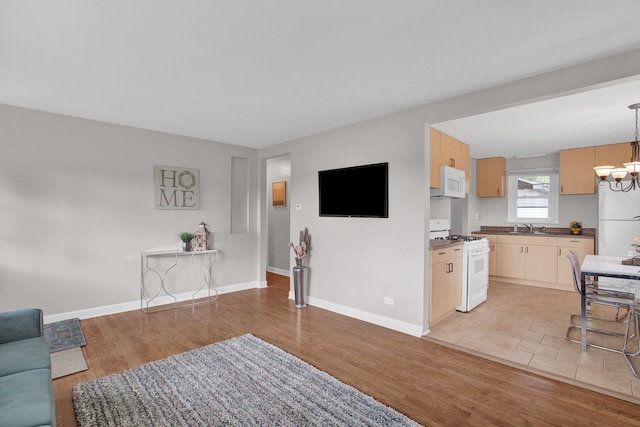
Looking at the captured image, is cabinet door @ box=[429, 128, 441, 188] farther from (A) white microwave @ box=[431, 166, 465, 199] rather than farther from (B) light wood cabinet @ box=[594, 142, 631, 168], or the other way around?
(B) light wood cabinet @ box=[594, 142, 631, 168]

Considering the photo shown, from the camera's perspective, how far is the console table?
422 centimetres

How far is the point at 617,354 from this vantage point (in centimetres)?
287

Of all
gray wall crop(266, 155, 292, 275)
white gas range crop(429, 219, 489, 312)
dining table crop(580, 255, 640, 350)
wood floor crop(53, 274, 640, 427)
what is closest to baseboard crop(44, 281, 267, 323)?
wood floor crop(53, 274, 640, 427)

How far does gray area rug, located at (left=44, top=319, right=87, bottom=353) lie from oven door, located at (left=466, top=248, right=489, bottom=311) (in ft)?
14.6

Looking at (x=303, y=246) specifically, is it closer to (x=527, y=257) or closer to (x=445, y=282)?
(x=445, y=282)

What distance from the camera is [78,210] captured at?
12.4 feet

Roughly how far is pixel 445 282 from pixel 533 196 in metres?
3.79

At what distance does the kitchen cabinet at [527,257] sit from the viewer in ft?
17.5

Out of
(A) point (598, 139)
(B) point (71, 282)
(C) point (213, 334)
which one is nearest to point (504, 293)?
(A) point (598, 139)

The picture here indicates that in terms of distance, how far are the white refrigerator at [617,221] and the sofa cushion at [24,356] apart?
654 centimetres

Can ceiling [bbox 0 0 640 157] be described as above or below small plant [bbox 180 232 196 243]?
above

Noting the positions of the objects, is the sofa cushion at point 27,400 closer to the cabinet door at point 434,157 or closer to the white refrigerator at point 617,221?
the cabinet door at point 434,157

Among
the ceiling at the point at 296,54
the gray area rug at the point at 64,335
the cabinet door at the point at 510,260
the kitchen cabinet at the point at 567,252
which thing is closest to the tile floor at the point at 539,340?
the kitchen cabinet at the point at 567,252

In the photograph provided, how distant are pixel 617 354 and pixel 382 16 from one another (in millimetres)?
3564
